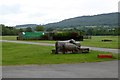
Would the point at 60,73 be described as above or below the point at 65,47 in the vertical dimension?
below

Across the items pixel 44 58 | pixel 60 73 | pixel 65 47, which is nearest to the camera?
pixel 60 73

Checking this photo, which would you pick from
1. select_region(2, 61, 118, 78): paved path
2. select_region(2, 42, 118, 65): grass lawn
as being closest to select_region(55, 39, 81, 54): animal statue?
select_region(2, 42, 118, 65): grass lawn

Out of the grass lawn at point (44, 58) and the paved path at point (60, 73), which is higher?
the grass lawn at point (44, 58)

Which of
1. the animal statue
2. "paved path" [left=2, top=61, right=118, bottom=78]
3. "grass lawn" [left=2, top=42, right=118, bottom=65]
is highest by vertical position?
the animal statue

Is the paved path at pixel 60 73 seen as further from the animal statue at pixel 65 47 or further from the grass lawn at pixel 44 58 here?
the animal statue at pixel 65 47

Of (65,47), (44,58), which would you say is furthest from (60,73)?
(65,47)

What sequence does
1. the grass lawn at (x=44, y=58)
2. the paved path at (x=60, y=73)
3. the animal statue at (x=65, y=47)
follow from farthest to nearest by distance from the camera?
the animal statue at (x=65, y=47)
the grass lawn at (x=44, y=58)
the paved path at (x=60, y=73)

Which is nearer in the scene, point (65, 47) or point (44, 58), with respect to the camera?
point (44, 58)

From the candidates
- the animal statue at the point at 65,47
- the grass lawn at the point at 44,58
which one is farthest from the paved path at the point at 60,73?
the animal statue at the point at 65,47

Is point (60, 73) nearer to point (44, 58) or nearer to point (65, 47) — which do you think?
point (44, 58)

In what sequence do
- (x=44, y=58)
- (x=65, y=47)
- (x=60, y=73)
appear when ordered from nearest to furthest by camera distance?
(x=60, y=73) → (x=44, y=58) → (x=65, y=47)

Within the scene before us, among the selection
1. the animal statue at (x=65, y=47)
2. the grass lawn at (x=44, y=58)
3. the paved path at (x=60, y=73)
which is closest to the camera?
the paved path at (x=60, y=73)

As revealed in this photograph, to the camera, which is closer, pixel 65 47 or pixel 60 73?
pixel 60 73

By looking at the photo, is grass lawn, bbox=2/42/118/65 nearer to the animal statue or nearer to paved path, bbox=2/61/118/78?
the animal statue
